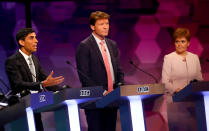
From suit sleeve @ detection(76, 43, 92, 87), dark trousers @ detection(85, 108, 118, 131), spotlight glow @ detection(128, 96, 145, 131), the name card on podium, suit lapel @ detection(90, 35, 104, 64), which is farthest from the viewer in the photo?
suit lapel @ detection(90, 35, 104, 64)

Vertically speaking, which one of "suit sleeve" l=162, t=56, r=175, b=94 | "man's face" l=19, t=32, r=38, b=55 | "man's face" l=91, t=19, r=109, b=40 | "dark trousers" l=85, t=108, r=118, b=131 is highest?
"man's face" l=91, t=19, r=109, b=40

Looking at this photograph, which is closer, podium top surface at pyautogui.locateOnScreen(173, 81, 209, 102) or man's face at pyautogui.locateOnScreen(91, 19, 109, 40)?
podium top surface at pyautogui.locateOnScreen(173, 81, 209, 102)

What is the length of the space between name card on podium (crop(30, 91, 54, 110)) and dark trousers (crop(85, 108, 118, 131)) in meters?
0.72

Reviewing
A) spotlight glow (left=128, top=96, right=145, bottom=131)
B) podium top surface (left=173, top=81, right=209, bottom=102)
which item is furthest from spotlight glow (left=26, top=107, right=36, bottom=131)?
podium top surface (left=173, top=81, right=209, bottom=102)

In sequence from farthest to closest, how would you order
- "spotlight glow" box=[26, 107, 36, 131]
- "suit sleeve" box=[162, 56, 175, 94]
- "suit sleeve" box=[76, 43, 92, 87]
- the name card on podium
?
"suit sleeve" box=[162, 56, 175, 94] < "suit sleeve" box=[76, 43, 92, 87] < "spotlight glow" box=[26, 107, 36, 131] < the name card on podium

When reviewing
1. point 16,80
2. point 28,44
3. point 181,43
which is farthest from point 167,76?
point 16,80

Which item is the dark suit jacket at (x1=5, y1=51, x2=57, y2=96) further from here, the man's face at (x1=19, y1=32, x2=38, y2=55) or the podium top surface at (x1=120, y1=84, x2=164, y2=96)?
the podium top surface at (x1=120, y1=84, x2=164, y2=96)

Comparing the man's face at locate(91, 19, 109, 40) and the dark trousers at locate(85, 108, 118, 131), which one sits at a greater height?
the man's face at locate(91, 19, 109, 40)

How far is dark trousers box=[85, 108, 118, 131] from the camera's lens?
465cm

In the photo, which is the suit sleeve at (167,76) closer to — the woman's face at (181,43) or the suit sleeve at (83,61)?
the woman's face at (181,43)

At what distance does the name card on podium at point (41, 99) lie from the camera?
4039 millimetres

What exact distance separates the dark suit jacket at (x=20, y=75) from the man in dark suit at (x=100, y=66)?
1.59ft

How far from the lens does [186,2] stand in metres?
7.18

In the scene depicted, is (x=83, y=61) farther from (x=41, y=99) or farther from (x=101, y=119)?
(x=41, y=99)
